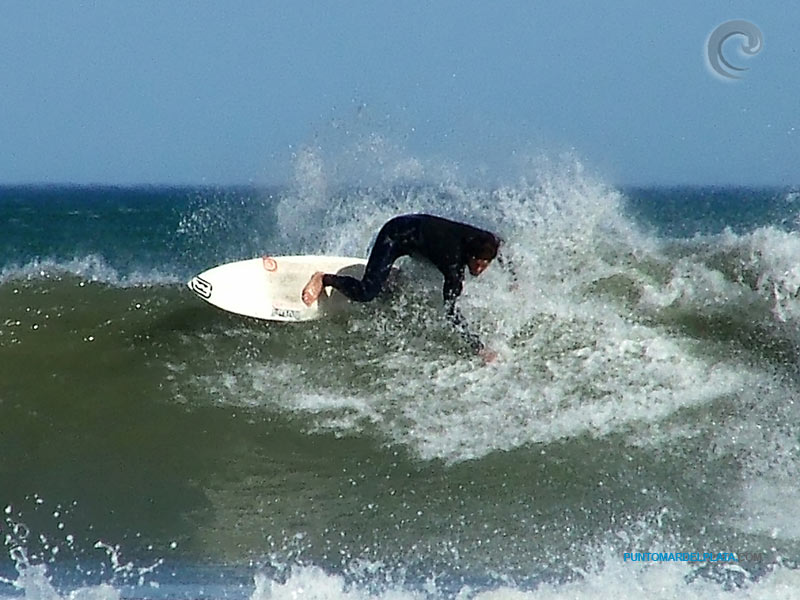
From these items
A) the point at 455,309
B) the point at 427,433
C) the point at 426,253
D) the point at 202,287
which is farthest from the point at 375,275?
the point at 427,433

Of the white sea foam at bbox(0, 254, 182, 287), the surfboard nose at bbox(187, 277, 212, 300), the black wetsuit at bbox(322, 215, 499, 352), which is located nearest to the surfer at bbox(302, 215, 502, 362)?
the black wetsuit at bbox(322, 215, 499, 352)

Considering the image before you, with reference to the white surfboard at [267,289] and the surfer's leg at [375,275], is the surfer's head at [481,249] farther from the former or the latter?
the white surfboard at [267,289]

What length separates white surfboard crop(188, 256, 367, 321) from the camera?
6.18 metres

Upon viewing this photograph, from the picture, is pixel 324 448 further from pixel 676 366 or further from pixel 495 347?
pixel 676 366

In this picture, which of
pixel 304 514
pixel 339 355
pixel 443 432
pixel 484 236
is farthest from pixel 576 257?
pixel 304 514

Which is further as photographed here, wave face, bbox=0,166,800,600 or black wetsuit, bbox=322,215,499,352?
black wetsuit, bbox=322,215,499,352

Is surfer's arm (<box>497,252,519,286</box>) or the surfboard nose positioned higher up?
surfer's arm (<box>497,252,519,286</box>)

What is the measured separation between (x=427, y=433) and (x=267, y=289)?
2392 mm

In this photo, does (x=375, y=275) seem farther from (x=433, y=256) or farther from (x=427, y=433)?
(x=427, y=433)

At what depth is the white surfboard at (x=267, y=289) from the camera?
6176 millimetres

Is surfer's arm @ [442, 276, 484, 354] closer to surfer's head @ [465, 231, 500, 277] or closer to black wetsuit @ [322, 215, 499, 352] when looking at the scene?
black wetsuit @ [322, 215, 499, 352]

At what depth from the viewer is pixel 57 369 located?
5609mm

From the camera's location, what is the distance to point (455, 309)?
5.75 metres

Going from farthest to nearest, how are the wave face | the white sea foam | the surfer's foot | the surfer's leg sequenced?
the white sea foam, the surfer's foot, the surfer's leg, the wave face
